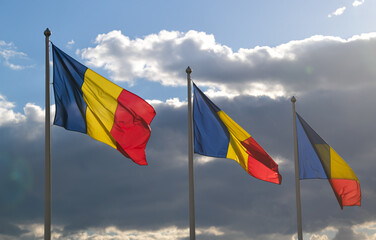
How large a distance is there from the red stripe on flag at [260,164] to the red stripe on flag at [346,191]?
6.07 m

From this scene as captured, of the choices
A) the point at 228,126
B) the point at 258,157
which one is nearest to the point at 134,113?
the point at 228,126

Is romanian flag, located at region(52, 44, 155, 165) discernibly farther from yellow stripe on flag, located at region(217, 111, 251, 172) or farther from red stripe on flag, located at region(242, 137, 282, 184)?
red stripe on flag, located at region(242, 137, 282, 184)

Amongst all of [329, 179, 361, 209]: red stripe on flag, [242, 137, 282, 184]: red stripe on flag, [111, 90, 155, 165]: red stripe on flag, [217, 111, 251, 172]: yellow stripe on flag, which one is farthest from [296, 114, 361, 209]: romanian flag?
[111, 90, 155, 165]: red stripe on flag

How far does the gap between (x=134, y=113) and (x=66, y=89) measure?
313 centimetres

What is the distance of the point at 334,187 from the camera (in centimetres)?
3353

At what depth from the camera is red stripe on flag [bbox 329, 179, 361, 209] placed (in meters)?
33.5

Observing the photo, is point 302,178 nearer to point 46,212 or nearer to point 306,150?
point 306,150

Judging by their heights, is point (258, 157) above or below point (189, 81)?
below

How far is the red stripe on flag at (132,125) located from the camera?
76.8 feet

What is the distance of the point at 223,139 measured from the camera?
27.5 m

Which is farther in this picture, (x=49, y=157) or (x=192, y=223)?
(x=192, y=223)

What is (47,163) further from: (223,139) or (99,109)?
(223,139)

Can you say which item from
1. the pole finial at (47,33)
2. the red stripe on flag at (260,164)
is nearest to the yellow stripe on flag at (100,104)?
the pole finial at (47,33)

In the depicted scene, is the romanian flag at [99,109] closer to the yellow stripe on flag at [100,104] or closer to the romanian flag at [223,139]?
the yellow stripe on flag at [100,104]
